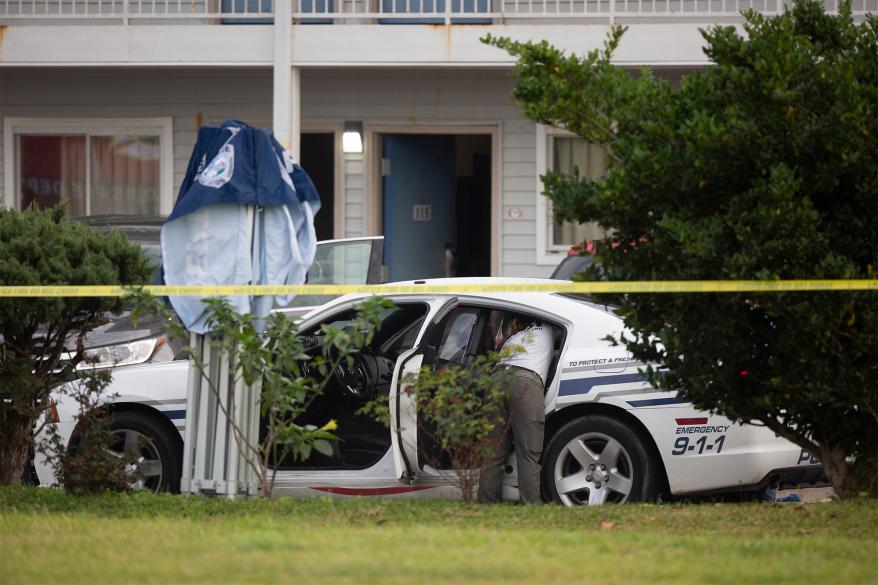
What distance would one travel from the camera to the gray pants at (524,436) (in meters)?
6.60

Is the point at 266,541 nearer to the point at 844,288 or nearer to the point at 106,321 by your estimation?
the point at 106,321

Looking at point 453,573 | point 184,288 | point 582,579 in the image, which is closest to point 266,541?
point 453,573

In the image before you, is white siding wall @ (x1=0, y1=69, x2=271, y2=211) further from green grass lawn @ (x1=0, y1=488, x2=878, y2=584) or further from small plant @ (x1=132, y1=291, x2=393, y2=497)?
green grass lawn @ (x1=0, y1=488, x2=878, y2=584)

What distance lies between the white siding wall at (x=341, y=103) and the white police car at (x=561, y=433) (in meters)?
6.21

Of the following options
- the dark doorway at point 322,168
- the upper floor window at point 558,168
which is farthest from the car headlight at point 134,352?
the dark doorway at point 322,168

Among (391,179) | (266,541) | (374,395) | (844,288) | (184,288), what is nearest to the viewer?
(266,541)

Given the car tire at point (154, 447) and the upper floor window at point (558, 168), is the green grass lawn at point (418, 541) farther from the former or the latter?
the upper floor window at point (558, 168)

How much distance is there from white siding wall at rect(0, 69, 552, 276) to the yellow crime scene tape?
6.31 m

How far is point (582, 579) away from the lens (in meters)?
4.40

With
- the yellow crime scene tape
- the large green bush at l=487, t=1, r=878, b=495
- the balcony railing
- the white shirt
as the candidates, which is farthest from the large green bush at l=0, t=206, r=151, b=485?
the balcony railing

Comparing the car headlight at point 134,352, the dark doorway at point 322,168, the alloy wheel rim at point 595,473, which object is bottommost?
the alloy wheel rim at point 595,473

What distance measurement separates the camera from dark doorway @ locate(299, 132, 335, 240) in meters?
14.0

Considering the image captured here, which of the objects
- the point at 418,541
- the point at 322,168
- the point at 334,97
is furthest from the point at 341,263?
the point at 418,541

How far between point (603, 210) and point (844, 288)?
1.17 metres
